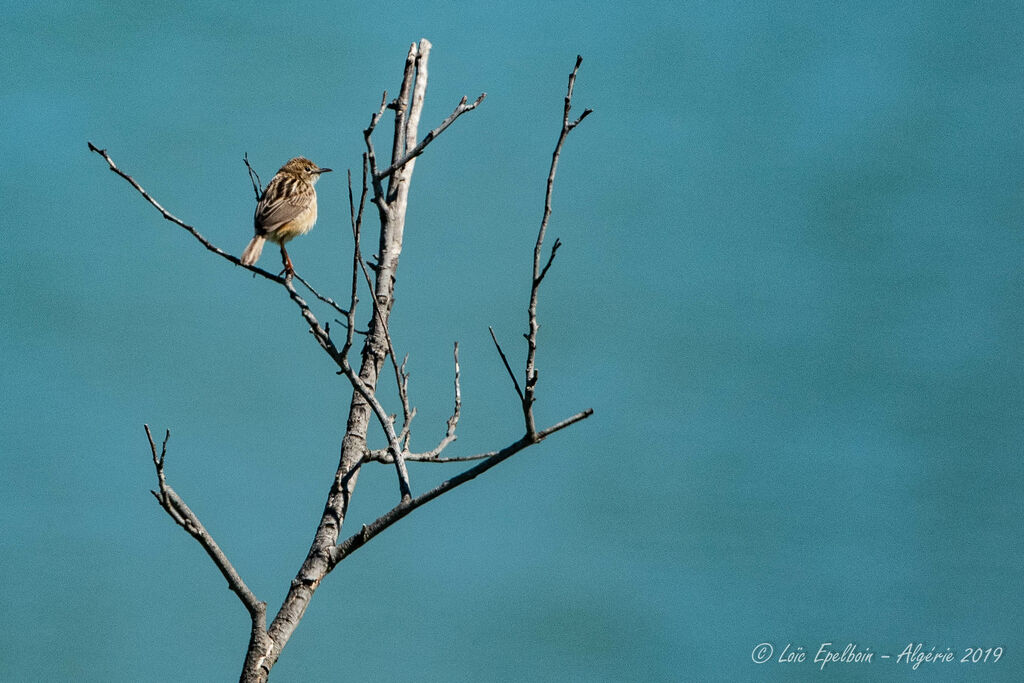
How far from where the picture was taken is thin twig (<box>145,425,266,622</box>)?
4.60m

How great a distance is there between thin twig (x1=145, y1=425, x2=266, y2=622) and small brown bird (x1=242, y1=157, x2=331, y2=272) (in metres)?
2.42

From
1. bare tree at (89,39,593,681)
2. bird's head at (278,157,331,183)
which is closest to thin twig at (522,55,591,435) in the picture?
bare tree at (89,39,593,681)

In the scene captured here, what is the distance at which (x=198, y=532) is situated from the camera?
185 inches

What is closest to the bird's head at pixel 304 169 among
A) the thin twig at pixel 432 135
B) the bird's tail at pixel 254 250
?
the bird's tail at pixel 254 250

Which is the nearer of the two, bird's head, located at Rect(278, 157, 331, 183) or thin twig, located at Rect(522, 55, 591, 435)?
thin twig, located at Rect(522, 55, 591, 435)

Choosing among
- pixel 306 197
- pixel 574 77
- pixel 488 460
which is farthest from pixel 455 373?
pixel 306 197

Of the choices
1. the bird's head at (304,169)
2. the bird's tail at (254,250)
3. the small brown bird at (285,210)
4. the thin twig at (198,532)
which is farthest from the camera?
the bird's head at (304,169)

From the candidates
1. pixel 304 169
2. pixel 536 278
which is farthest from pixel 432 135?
pixel 304 169

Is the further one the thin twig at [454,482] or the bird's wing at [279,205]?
the bird's wing at [279,205]

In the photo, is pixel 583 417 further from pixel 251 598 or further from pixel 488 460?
pixel 251 598

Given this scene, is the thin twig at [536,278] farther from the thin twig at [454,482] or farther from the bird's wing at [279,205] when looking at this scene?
the bird's wing at [279,205]

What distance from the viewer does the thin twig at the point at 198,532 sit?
4.60m

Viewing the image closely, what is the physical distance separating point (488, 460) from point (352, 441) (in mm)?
1645

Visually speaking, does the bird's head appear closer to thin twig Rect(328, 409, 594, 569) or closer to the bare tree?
the bare tree
